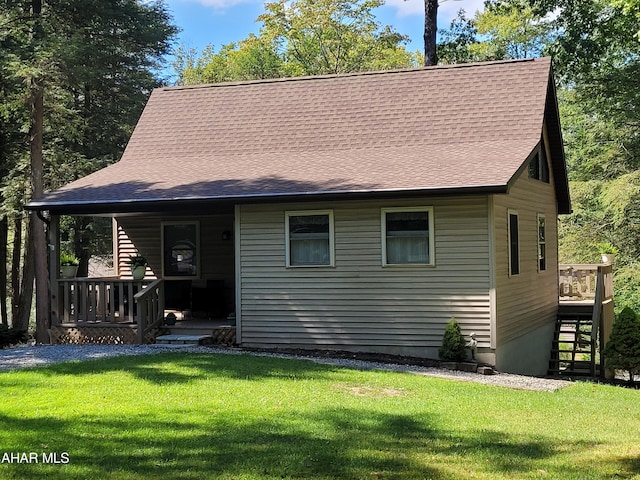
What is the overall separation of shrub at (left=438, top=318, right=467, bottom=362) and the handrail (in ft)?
17.9

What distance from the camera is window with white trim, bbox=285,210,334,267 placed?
45.9 ft

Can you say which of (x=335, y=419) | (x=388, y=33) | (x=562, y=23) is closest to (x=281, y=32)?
(x=388, y=33)

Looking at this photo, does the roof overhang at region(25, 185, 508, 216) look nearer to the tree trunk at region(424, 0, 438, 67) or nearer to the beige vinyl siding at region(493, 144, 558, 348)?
the beige vinyl siding at region(493, 144, 558, 348)

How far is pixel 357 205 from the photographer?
1376cm

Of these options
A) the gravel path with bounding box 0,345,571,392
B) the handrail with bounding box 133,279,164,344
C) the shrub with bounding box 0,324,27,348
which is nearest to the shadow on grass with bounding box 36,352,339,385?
the gravel path with bounding box 0,345,571,392

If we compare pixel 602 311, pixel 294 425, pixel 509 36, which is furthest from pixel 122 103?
pixel 294 425

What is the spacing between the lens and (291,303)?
14211 millimetres

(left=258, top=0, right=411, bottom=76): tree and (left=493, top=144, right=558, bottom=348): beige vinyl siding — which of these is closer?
(left=493, top=144, right=558, bottom=348): beige vinyl siding

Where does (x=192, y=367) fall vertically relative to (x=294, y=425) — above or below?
above

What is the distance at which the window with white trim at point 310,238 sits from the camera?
14.0 metres

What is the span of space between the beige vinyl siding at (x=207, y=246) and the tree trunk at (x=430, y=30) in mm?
9880

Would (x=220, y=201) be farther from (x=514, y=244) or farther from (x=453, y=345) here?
(x=514, y=244)

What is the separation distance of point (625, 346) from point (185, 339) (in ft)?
27.4

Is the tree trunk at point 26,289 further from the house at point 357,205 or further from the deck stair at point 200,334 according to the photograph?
the deck stair at point 200,334
